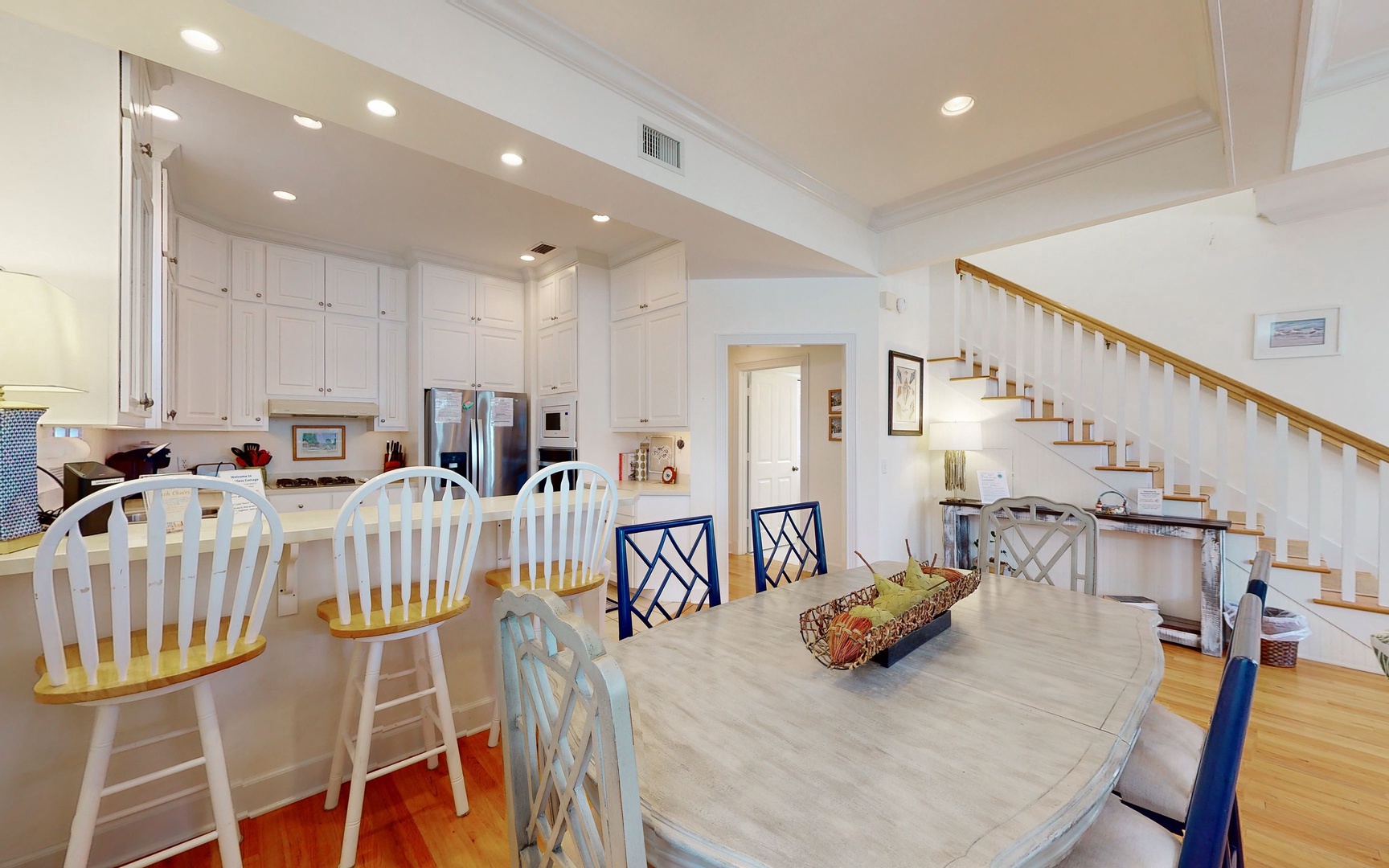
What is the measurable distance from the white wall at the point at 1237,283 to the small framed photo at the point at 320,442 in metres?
5.76

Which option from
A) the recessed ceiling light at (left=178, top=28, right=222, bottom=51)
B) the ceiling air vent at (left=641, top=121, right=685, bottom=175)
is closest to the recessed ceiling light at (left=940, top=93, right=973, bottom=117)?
the ceiling air vent at (left=641, top=121, right=685, bottom=175)

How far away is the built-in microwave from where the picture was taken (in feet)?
14.5

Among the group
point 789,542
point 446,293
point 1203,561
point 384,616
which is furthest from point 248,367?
point 1203,561

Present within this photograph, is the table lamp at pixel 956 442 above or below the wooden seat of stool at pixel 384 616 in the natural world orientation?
above

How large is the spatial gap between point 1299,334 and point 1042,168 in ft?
7.16

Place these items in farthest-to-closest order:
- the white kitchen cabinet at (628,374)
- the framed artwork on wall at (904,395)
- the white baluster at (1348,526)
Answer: the white kitchen cabinet at (628,374) < the framed artwork on wall at (904,395) < the white baluster at (1348,526)

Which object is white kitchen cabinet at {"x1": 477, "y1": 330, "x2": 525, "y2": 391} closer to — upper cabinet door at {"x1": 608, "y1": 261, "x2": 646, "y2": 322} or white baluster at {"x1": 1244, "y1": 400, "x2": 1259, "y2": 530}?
upper cabinet door at {"x1": 608, "y1": 261, "x2": 646, "y2": 322}

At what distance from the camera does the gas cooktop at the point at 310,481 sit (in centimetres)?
409

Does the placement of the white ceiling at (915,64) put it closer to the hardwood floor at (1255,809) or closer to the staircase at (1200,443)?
the staircase at (1200,443)

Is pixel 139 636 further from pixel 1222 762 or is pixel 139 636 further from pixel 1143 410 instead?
pixel 1143 410

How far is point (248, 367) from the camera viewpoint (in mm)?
3971

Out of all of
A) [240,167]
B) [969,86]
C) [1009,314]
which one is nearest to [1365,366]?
[1009,314]

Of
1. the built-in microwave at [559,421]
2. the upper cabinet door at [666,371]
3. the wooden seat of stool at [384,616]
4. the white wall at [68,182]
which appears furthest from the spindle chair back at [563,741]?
the built-in microwave at [559,421]

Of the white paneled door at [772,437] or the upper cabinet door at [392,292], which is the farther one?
the white paneled door at [772,437]
